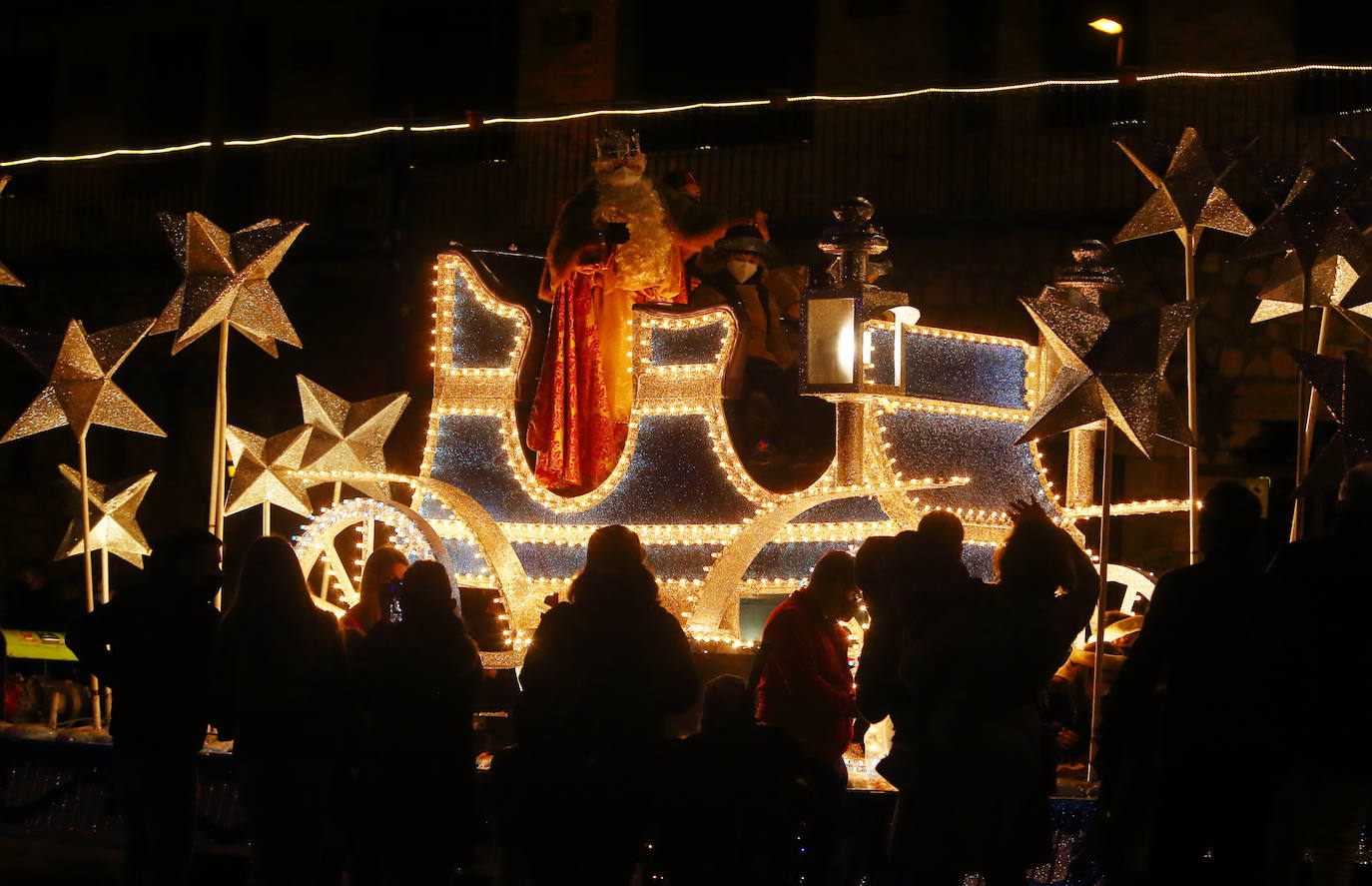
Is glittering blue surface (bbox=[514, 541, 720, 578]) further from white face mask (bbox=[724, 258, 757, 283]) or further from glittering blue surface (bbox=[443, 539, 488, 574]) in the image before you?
white face mask (bbox=[724, 258, 757, 283])

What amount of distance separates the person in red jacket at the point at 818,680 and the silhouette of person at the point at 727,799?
0.69m

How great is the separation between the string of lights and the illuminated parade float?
5.68 m

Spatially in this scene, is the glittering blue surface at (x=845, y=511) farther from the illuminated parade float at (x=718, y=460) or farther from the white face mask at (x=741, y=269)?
the white face mask at (x=741, y=269)

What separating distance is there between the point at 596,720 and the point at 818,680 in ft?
3.50

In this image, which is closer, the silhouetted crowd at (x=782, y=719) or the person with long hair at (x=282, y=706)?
the silhouetted crowd at (x=782, y=719)

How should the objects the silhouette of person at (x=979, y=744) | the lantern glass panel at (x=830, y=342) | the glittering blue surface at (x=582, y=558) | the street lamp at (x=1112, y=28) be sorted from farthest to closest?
1. the street lamp at (x=1112, y=28)
2. the glittering blue surface at (x=582, y=558)
3. the lantern glass panel at (x=830, y=342)
4. the silhouette of person at (x=979, y=744)

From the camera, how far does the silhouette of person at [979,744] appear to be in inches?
170

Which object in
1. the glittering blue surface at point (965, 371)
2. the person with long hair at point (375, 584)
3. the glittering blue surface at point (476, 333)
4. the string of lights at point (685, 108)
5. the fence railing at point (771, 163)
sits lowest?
the person with long hair at point (375, 584)

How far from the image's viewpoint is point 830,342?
281 inches

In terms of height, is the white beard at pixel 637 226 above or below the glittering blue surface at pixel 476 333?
above

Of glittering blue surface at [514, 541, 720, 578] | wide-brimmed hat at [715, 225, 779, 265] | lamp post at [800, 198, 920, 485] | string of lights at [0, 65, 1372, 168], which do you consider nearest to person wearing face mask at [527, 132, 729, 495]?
wide-brimmed hat at [715, 225, 779, 265]

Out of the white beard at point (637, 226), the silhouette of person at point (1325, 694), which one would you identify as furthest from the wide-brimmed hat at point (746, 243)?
the silhouette of person at point (1325, 694)

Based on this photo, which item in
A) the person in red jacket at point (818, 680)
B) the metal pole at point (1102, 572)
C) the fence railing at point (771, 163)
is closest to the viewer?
the person in red jacket at point (818, 680)

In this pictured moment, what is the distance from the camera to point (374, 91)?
18.4 metres
